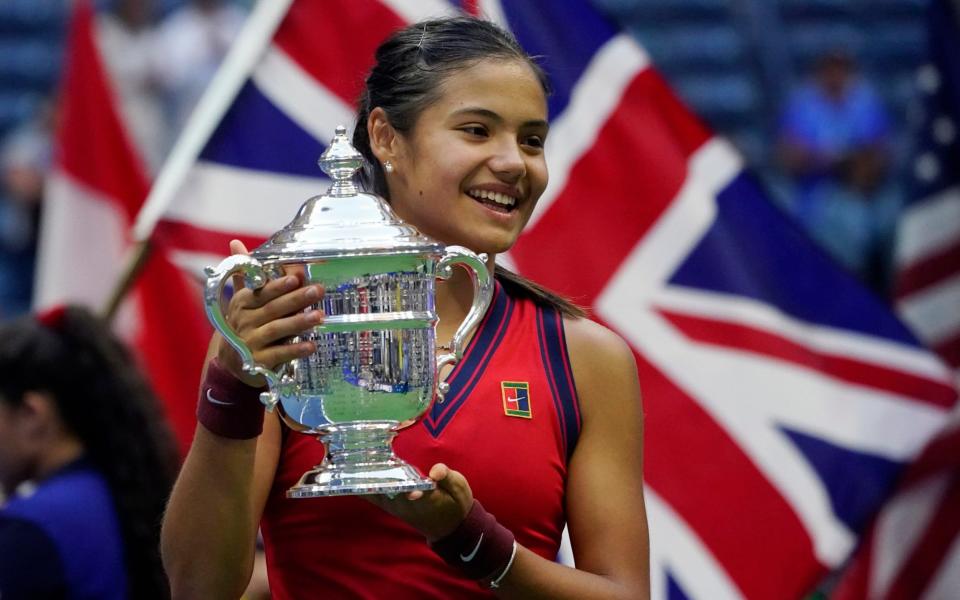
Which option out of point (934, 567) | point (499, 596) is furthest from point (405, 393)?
point (934, 567)

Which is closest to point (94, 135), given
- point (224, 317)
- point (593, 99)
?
point (593, 99)

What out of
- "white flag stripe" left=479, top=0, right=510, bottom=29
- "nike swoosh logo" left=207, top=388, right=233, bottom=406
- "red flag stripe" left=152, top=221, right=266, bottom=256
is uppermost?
"white flag stripe" left=479, top=0, right=510, bottom=29

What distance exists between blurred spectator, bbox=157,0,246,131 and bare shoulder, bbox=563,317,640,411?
677 cm

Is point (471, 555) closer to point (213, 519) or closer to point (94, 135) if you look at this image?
point (213, 519)

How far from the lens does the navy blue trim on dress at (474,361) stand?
243 centimetres

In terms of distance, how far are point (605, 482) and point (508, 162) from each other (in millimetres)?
424

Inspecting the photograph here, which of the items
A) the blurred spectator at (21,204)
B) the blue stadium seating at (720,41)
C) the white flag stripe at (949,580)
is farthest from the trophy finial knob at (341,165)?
the blue stadium seating at (720,41)

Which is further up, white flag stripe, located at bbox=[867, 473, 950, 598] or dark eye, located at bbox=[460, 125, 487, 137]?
A: dark eye, located at bbox=[460, 125, 487, 137]

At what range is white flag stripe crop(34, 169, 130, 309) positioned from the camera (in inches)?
214

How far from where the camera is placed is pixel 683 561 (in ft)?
13.2

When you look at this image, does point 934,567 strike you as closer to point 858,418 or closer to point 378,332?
point 858,418

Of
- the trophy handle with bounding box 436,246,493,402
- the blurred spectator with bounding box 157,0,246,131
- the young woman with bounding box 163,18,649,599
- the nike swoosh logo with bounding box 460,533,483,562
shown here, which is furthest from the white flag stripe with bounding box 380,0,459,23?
the blurred spectator with bounding box 157,0,246,131

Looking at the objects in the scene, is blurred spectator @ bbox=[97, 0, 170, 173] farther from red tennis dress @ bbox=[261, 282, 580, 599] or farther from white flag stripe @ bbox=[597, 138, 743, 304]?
red tennis dress @ bbox=[261, 282, 580, 599]

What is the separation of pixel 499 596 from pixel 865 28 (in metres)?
9.63
